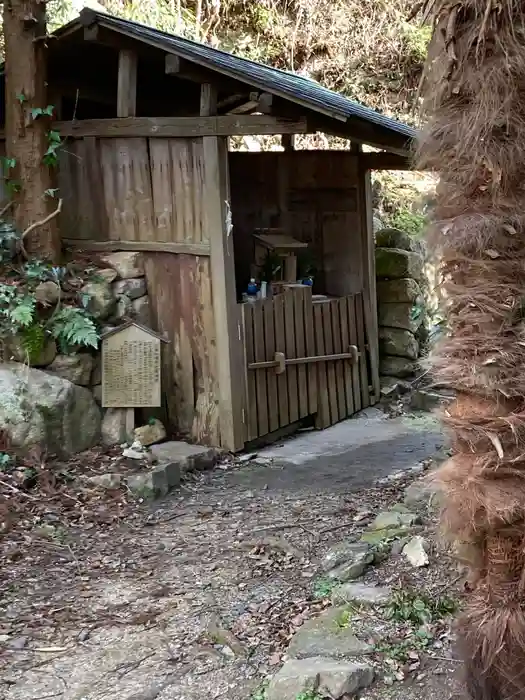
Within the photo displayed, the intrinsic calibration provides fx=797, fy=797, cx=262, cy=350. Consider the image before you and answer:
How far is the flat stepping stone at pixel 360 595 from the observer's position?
361 cm

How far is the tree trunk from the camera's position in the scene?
22.9ft

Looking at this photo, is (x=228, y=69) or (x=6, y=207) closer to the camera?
(x=228, y=69)

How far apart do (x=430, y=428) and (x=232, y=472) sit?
8.48 feet

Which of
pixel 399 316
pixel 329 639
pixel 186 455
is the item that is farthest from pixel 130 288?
pixel 329 639

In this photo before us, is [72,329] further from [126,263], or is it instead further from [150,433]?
[150,433]

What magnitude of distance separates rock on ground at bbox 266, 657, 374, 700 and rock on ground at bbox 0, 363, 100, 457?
145 inches

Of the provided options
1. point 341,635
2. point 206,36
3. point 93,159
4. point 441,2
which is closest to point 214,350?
point 93,159

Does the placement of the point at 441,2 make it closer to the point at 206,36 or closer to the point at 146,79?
the point at 146,79

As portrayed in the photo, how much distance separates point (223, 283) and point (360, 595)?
149 inches

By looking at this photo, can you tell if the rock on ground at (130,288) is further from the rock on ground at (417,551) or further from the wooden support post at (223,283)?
the rock on ground at (417,551)

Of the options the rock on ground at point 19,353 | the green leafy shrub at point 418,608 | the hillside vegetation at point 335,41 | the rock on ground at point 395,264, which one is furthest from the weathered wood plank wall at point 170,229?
the hillside vegetation at point 335,41

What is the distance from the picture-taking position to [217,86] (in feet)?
22.9

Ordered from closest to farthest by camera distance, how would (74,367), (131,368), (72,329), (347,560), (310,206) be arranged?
(347,560)
(72,329)
(74,367)
(131,368)
(310,206)

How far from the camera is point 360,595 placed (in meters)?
3.69
